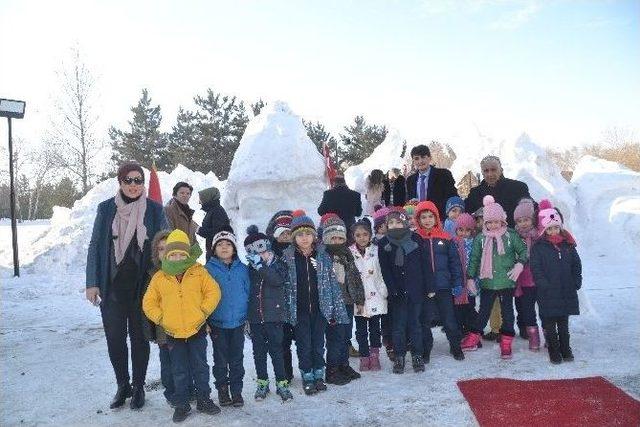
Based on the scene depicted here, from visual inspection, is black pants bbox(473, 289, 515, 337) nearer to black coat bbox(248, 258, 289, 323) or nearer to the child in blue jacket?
black coat bbox(248, 258, 289, 323)

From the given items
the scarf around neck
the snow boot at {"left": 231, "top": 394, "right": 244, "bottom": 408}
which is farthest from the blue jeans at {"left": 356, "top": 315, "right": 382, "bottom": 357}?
the snow boot at {"left": 231, "top": 394, "right": 244, "bottom": 408}

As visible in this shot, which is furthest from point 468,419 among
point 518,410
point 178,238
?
point 178,238

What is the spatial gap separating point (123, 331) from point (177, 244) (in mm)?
851

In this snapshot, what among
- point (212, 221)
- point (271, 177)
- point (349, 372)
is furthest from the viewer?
point (271, 177)

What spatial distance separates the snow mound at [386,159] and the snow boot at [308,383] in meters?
12.0

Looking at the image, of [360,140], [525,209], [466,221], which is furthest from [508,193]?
[360,140]

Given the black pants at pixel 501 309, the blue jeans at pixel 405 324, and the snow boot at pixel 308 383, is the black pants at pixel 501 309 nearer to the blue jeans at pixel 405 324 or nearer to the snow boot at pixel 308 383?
the blue jeans at pixel 405 324

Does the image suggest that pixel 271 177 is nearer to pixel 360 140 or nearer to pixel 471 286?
pixel 471 286

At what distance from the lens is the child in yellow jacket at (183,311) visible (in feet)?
11.9

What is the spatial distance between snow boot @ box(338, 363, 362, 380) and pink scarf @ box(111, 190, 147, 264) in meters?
1.97

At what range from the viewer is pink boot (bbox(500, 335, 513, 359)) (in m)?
4.73

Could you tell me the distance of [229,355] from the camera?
13.0 ft

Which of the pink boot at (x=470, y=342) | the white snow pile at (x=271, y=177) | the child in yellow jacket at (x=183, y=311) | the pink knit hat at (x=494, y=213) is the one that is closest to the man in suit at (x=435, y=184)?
the pink knit hat at (x=494, y=213)

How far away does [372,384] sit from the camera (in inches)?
167
